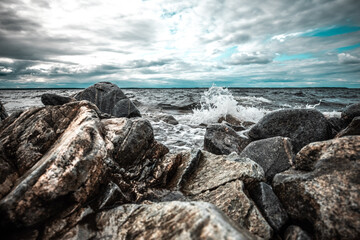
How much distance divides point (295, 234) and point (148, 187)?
250 centimetres

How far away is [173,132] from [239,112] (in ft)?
20.5

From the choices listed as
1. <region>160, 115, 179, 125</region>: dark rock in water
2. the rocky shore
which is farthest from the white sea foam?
the rocky shore

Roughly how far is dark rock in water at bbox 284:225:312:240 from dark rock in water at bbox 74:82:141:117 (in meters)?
9.88

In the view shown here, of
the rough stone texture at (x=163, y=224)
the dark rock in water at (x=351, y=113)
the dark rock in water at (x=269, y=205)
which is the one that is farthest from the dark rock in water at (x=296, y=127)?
the rough stone texture at (x=163, y=224)

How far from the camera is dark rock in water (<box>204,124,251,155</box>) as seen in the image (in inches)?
274

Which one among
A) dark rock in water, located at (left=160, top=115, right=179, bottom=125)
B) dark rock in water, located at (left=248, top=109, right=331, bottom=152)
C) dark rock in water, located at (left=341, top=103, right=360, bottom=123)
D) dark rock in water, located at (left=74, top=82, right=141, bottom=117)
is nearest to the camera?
dark rock in water, located at (left=248, top=109, right=331, bottom=152)

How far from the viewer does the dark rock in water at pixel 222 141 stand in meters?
6.95

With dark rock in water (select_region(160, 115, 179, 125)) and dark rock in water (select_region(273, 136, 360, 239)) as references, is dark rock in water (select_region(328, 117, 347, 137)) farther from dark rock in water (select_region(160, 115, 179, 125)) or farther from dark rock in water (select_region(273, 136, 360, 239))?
dark rock in water (select_region(160, 115, 179, 125))

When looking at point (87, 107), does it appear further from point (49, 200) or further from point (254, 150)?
point (254, 150)

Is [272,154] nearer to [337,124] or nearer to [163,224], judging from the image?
[163,224]

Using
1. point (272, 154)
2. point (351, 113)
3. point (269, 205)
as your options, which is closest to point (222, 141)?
point (272, 154)

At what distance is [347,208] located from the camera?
282 cm

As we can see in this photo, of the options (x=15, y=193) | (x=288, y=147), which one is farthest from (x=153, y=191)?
(x=288, y=147)

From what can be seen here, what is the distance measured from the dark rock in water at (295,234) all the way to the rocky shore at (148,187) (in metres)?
0.01
